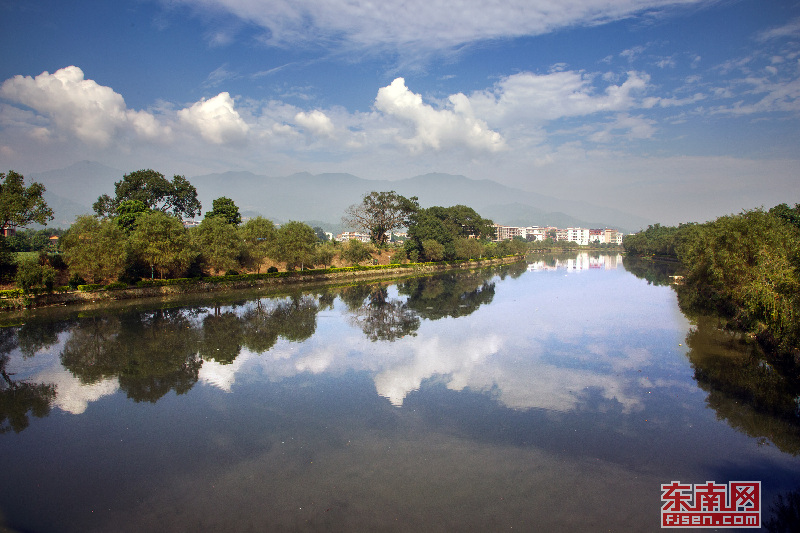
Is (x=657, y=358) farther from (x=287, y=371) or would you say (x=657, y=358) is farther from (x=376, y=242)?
(x=376, y=242)

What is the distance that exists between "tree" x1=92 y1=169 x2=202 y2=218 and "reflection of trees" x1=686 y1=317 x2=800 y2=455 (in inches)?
2109

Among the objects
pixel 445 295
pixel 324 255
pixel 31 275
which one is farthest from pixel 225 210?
A: pixel 445 295

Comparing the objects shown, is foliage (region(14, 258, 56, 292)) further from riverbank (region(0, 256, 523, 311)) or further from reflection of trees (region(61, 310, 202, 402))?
reflection of trees (region(61, 310, 202, 402))

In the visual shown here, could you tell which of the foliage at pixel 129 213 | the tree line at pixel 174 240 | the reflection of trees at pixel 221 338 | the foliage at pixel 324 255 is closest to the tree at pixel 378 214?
the tree line at pixel 174 240

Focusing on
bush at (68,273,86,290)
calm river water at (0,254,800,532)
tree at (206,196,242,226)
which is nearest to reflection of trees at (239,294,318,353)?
calm river water at (0,254,800,532)

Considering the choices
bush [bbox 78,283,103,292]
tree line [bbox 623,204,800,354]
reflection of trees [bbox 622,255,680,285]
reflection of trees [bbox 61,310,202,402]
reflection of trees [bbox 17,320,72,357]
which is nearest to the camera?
reflection of trees [bbox 61,310,202,402]

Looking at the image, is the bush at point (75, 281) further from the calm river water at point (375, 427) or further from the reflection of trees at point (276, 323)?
the reflection of trees at point (276, 323)

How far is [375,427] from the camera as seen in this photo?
33.1ft

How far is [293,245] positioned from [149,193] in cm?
2360

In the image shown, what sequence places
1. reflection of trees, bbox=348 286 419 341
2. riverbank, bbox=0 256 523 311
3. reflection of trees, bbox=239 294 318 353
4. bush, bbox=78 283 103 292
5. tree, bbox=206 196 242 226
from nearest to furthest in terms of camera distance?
reflection of trees, bbox=239 294 318 353 < reflection of trees, bbox=348 286 419 341 < riverbank, bbox=0 256 523 311 < bush, bbox=78 283 103 292 < tree, bbox=206 196 242 226

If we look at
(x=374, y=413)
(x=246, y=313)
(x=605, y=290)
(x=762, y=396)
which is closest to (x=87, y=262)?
(x=246, y=313)

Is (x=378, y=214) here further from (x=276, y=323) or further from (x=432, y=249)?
(x=276, y=323)

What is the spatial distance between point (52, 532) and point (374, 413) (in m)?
6.38

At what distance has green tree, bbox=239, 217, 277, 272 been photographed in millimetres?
40438
